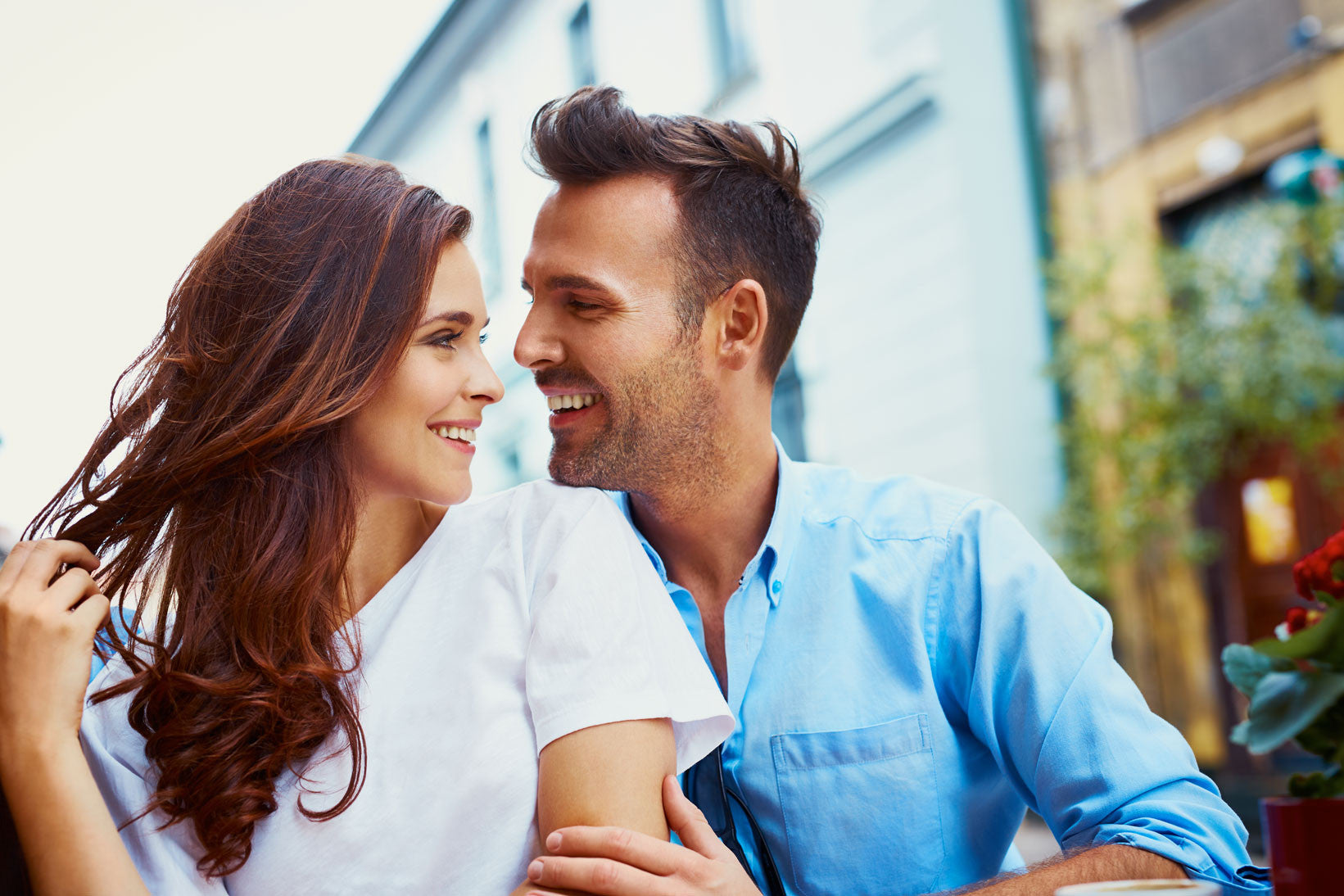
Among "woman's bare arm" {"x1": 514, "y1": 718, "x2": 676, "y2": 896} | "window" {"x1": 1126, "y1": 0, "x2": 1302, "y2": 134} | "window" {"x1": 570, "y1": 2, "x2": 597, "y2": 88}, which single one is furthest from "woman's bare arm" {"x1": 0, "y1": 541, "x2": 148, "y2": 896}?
"window" {"x1": 1126, "y1": 0, "x2": 1302, "y2": 134}

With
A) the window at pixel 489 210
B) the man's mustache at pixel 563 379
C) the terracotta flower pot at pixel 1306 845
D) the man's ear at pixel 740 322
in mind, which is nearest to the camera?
the terracotta flower pot at pixel 1306 845

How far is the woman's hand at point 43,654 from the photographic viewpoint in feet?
3.84

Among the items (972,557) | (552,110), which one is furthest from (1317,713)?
(552,110)

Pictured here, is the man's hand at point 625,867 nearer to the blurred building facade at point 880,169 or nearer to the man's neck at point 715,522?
the man's neck at point 715,522

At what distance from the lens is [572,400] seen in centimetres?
172

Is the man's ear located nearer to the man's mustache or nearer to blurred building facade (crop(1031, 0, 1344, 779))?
the man's mustache

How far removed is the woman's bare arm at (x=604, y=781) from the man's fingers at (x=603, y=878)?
6cm

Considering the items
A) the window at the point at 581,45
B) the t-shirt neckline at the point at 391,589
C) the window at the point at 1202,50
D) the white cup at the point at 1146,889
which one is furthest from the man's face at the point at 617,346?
the window at the point at 1202,50

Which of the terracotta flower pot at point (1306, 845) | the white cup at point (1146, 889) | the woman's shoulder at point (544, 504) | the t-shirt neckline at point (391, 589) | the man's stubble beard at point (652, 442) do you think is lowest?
the white cup at point (1146, 889)

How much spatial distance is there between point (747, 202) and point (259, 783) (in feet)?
3.68

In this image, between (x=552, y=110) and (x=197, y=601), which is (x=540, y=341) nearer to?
(x=552, y=110)

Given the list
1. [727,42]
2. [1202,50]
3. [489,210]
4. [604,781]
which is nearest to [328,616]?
[604,781]

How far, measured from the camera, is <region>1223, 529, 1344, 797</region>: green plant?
2.39 ft

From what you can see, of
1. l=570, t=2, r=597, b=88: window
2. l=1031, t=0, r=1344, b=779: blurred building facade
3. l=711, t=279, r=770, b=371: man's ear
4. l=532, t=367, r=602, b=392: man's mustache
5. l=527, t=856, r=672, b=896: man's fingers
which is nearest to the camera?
l=527, t=856, r=672, b=896: man's fingers
